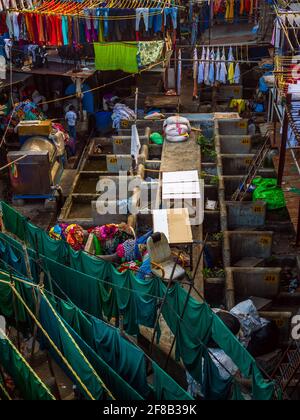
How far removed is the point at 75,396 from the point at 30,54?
20.3 m

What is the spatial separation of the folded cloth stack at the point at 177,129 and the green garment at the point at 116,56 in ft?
9.51

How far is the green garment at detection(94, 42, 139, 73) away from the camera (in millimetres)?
25984

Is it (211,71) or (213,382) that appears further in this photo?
(211,71)

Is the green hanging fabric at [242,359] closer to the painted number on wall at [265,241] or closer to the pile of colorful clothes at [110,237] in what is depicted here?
the pile of colorful clothes at [110,237]

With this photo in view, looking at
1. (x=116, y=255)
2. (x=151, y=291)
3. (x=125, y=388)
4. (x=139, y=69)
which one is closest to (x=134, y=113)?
(x=139, y=69)

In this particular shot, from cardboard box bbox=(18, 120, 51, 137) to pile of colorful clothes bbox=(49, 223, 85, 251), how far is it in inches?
250

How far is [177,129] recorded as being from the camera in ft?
84.4

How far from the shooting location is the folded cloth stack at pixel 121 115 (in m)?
28.1

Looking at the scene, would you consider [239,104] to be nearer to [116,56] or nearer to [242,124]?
[242,124]

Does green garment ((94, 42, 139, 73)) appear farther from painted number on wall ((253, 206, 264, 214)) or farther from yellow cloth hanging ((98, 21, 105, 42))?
painted number on wall ((253, 206, 264, 214))

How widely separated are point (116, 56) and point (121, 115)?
3144 millimetres

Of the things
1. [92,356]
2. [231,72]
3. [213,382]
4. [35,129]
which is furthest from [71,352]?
[231,72]

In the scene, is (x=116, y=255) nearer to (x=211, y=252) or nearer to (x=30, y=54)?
(x=211, y=252)

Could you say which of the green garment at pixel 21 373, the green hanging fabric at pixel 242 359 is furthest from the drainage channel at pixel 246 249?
the green garment at pixel 21 373
